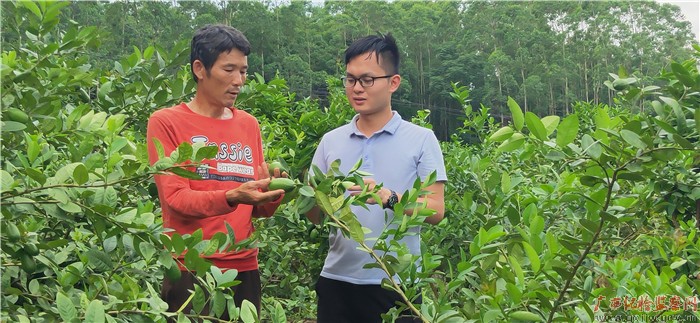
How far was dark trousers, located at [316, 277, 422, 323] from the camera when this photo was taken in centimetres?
261

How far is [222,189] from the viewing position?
2385 millimetres

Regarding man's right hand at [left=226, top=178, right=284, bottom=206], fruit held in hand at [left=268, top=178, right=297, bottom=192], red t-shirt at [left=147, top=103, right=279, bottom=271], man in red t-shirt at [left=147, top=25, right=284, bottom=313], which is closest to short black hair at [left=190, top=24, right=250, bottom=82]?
man in red t-shirt at [left=147, top=25, right=284, bottom=313]

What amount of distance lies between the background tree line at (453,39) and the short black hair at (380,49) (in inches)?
1721

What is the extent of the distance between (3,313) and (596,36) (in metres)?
60.4

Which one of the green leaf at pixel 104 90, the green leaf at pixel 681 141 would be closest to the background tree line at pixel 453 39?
the green leaf at pixel 104 90

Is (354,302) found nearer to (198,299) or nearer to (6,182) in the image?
(198,299)

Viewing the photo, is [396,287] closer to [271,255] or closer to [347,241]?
[347,241]

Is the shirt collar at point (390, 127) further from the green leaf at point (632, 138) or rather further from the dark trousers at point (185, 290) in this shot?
the green leaf at point (632, 138)

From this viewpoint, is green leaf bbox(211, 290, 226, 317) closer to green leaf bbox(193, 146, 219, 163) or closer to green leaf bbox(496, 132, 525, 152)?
green leaf bbox(193, 146, 219, 163)

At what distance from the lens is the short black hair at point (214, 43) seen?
2482 mm

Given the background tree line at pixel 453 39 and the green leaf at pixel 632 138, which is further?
the background tree line at pixel 453 39

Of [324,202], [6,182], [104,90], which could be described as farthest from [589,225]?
[104,90]

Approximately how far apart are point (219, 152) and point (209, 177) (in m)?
0.08

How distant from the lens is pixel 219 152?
241 centimetres
